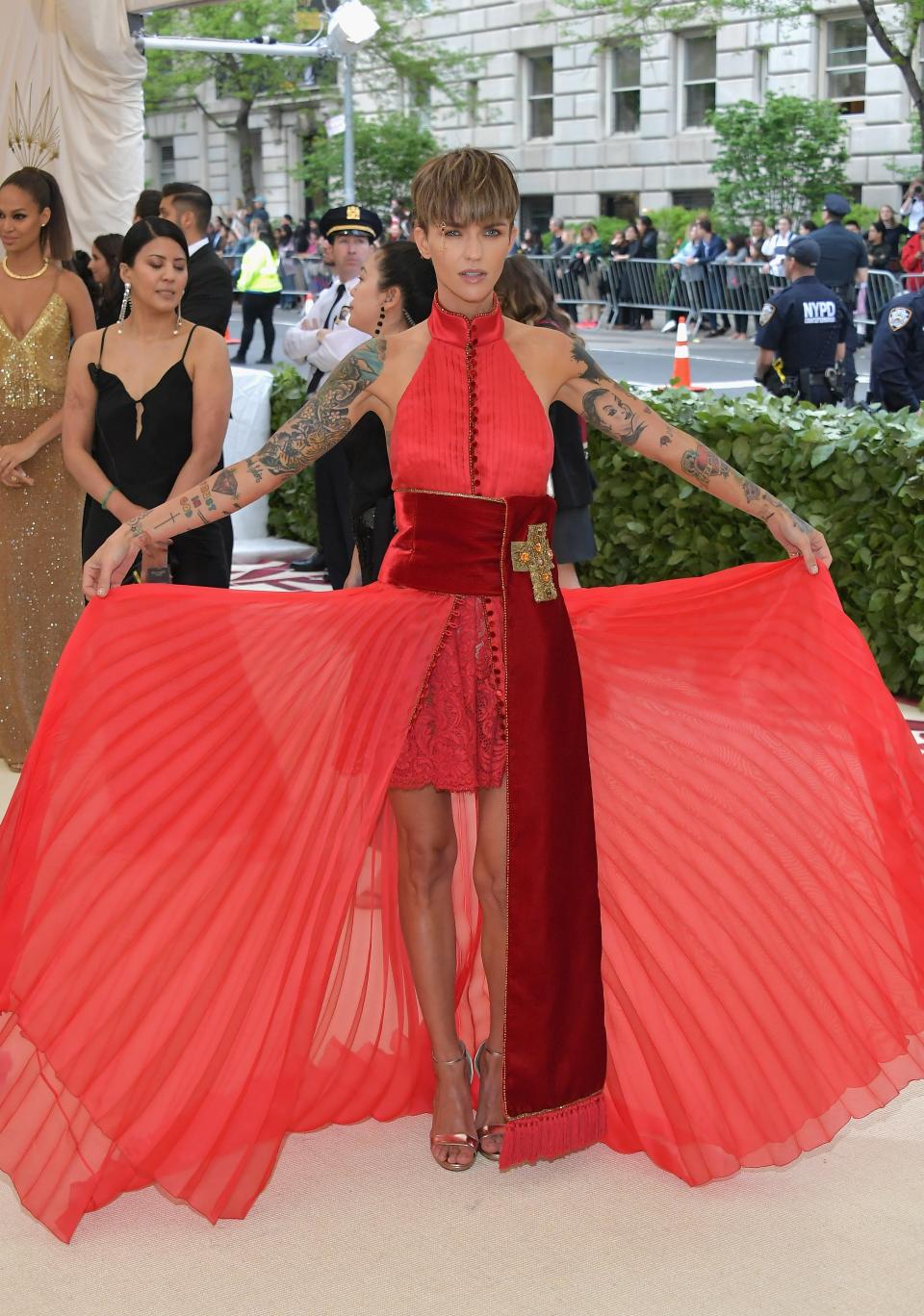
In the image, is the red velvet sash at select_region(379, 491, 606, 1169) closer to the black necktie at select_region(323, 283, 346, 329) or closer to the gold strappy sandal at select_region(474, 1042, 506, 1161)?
the gold strappy sandal at select_region(474, 1042, 506, 1161)

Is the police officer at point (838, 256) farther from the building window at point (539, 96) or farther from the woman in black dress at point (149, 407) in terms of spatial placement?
the building window at point (539, 96)

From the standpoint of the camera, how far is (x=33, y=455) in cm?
611

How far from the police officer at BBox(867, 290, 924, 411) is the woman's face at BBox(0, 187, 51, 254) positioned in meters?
5.32

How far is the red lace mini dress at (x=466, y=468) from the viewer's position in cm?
330

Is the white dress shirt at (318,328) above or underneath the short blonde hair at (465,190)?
underneath

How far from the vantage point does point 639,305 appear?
26.5m

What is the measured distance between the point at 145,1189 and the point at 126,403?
2386 mm

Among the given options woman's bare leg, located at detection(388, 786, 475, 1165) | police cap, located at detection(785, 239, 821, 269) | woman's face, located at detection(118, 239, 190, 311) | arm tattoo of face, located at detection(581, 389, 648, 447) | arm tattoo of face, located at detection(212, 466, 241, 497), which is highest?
police cap, located at detection(785, 239, 821, 269)

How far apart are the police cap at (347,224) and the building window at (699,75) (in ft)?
89.3

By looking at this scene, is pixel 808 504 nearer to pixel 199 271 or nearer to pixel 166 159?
pixel 199 271

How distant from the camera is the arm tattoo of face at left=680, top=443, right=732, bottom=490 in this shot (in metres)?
3.46

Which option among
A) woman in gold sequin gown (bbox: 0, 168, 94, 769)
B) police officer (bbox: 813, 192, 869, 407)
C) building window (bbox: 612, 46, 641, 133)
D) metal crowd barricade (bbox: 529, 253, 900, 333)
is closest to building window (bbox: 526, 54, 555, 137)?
building window (bbox: 612, 46, 641, 133)

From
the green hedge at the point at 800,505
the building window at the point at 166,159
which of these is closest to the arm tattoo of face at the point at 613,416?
the green hedge at the point at 800,505

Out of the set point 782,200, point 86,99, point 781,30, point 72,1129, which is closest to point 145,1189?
point 72,1129
